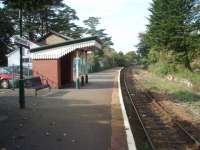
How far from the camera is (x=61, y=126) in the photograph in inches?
466

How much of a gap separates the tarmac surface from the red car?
804 cm

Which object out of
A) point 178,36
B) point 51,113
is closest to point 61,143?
point 51,113

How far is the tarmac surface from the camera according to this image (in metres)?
9.64

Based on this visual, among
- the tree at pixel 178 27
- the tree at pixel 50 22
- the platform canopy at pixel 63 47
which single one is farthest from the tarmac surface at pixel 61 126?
the tree at pixel 50 22

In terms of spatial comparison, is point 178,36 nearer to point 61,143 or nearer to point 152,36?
point 152,36

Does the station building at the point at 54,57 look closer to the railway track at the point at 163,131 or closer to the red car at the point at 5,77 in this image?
the red car at the point at 5,77

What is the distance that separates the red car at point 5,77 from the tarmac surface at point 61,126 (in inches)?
317

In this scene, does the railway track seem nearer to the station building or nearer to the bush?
Answer: the station building

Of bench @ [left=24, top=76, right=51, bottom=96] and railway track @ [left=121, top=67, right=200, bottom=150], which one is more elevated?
bench @ [left=24, top=76, right=51, bottom=96]

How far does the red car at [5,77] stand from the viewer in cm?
2570

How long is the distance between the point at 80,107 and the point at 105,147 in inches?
268

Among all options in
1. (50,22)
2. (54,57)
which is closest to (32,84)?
(54,57)

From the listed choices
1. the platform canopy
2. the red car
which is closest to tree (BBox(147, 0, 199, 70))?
the platform canopy

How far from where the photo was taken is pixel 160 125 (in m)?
14.7
